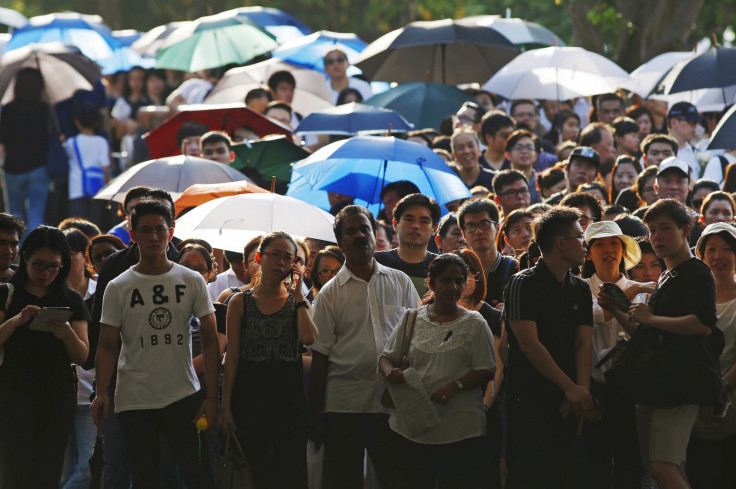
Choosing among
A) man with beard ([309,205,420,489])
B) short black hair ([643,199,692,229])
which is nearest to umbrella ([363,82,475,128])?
man with beard ([309,205,420,489])

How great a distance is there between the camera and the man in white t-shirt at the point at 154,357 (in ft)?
24.2

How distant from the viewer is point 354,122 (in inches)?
Answer: 498

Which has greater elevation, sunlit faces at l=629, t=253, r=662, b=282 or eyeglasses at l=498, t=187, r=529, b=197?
eyeglasses at l=498, t=187, r=529, b=197

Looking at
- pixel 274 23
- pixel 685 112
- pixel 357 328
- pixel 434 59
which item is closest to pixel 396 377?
pixel 357 328

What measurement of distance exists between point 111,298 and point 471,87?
40.8 ft

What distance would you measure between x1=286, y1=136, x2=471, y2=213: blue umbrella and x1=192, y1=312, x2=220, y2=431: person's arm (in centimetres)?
316

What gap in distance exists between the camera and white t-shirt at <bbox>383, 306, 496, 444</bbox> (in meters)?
7.40

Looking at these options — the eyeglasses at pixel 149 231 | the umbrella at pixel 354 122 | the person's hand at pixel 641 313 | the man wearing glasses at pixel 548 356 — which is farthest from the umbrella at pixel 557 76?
the eyeglasses at pixel 149 231

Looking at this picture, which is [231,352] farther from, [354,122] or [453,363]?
[354,122]

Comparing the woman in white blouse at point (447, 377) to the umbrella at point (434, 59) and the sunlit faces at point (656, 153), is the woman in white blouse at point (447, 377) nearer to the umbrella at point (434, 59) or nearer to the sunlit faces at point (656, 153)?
the sunlit faces at point (656, 153)

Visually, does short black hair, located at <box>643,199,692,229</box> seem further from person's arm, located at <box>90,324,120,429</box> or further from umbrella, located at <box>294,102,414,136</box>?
umbrella, located at <box>294,102,414,136</box>

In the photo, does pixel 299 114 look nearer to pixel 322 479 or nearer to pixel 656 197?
pixel 656 197

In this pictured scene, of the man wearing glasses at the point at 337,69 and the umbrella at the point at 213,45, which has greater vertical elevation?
the umbrella at the point at 213,45

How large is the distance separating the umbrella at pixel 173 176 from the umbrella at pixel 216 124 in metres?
2.25
